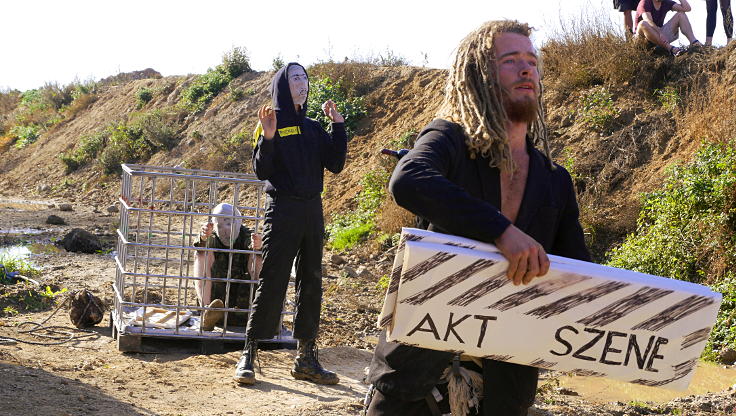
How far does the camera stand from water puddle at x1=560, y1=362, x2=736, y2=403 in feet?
20.3

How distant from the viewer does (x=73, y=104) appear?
127 ft

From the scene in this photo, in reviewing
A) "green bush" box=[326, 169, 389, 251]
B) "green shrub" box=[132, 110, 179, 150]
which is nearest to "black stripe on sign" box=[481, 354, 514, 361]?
"green bush" box=[326, 169, 389, 251]

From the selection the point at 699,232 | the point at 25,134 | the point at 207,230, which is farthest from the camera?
the point at 25,134

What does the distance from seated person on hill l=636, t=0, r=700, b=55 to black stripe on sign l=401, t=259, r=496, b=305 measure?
11328 mm

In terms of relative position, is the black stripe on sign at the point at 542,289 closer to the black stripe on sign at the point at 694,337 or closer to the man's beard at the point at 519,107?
the black stripe on sign at the point at 694,337

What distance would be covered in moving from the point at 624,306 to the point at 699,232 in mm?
6598

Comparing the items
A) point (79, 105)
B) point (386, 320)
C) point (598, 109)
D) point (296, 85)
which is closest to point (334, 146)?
point (296, 85)

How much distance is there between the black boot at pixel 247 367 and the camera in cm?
584

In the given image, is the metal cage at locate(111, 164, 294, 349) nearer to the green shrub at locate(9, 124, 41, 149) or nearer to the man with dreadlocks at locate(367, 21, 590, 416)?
the man with dreadlocks at locate(367, 21, 590, 416)

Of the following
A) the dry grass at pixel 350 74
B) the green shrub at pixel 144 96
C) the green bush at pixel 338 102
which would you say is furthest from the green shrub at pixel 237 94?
the green shrub at pixel 144 96

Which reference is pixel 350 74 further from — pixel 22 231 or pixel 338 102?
pixel 22 231

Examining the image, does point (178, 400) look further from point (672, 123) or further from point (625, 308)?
point (672, 123)

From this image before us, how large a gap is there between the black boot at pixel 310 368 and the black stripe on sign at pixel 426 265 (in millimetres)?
3658

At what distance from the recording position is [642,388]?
21.4ft
